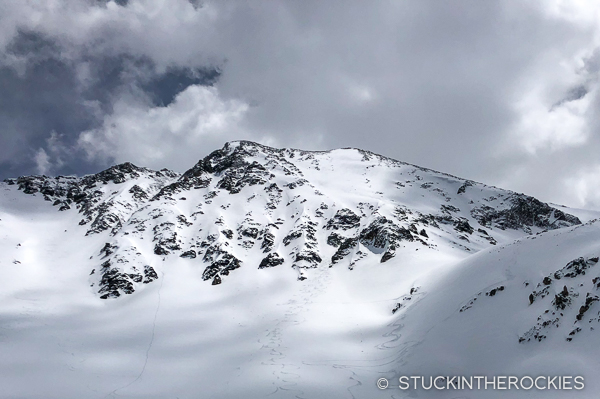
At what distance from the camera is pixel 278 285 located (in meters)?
47.4

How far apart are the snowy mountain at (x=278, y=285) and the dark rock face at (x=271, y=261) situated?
26cm

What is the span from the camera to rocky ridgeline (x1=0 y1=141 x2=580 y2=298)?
54969mm

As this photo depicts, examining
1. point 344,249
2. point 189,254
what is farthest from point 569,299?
point 189,254

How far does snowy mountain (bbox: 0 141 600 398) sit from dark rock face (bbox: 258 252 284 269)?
0.26 metres

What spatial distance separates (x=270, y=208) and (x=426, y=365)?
60.5m

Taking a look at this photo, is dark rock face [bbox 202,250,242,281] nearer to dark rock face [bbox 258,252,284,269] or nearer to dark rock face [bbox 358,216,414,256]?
dark rock face [bbox 258,252,284,269]

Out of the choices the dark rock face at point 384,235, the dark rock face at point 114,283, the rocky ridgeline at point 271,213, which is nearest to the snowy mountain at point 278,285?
the dark rock face at point 114,283

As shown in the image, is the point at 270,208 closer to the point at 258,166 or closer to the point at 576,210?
the point at 258,166

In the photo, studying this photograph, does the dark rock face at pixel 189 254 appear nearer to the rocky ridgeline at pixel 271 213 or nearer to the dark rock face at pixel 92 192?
the rocky ridgeline at pixel 271 213

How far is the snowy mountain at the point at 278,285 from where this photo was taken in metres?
17.4

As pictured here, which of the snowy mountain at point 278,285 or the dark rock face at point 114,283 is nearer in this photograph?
the snowy mountain at point 278,285

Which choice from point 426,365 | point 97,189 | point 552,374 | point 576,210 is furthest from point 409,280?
point 576,210

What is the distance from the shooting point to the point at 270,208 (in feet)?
248

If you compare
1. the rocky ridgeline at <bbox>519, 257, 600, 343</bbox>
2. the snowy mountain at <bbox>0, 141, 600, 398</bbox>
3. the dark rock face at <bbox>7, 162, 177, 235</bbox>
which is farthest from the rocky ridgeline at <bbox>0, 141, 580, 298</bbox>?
the rocky ridgeline at <bbox>519, 257, 600, 343</bbox>
